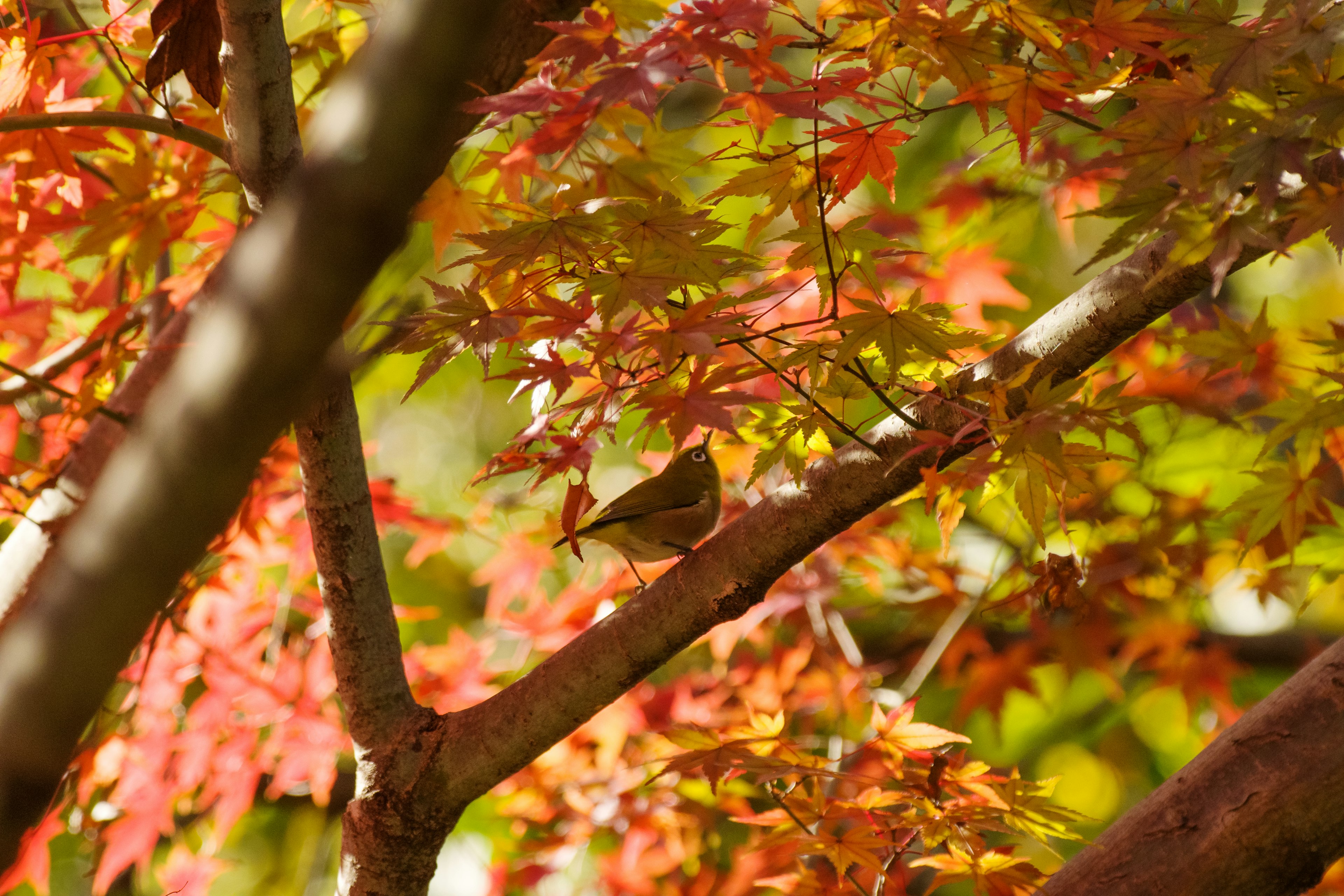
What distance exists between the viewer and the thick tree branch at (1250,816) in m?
1.12

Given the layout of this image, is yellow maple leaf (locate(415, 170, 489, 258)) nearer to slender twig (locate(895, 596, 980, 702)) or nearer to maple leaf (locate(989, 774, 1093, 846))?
maple leaf (locate(989, 774, 1093, 846))

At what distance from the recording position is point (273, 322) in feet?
1.07

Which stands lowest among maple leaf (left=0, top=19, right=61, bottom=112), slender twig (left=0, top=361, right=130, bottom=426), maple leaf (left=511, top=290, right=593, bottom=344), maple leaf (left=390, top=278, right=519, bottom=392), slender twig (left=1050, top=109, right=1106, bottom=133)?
slender twig (left=1050, top=109, right=1106, bottom=133)

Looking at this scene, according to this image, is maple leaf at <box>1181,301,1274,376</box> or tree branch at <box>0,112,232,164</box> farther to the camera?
maple leaf at <box>1181,301,1274,376</box>

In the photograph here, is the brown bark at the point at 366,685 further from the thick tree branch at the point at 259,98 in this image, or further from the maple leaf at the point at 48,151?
the maple leaf at the point at 48,151

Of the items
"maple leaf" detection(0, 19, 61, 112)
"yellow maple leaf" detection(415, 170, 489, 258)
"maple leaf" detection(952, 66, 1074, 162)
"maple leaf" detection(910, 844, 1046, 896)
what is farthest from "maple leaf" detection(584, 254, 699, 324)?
"maple leaf" detection(0, 19, 61, 112)

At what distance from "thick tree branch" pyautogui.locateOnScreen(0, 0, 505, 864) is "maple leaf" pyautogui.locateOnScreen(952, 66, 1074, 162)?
94 centimetres

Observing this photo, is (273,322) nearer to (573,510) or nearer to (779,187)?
(573,510)

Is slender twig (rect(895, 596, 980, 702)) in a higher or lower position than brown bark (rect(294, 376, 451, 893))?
lower

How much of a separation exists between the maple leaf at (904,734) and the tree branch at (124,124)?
4.10 feet

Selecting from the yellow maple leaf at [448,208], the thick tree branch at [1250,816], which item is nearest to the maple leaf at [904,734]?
the thick tree branch at [1250,816]

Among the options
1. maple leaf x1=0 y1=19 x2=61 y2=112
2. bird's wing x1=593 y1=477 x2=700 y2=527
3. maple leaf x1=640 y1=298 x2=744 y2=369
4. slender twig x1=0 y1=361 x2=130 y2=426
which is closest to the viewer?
maple leaf x1=640 y1=298 x2=744 y2=369

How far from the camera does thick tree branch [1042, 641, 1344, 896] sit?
3.69 feet

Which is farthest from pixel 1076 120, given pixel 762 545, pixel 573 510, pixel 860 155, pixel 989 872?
pixel 989 872
